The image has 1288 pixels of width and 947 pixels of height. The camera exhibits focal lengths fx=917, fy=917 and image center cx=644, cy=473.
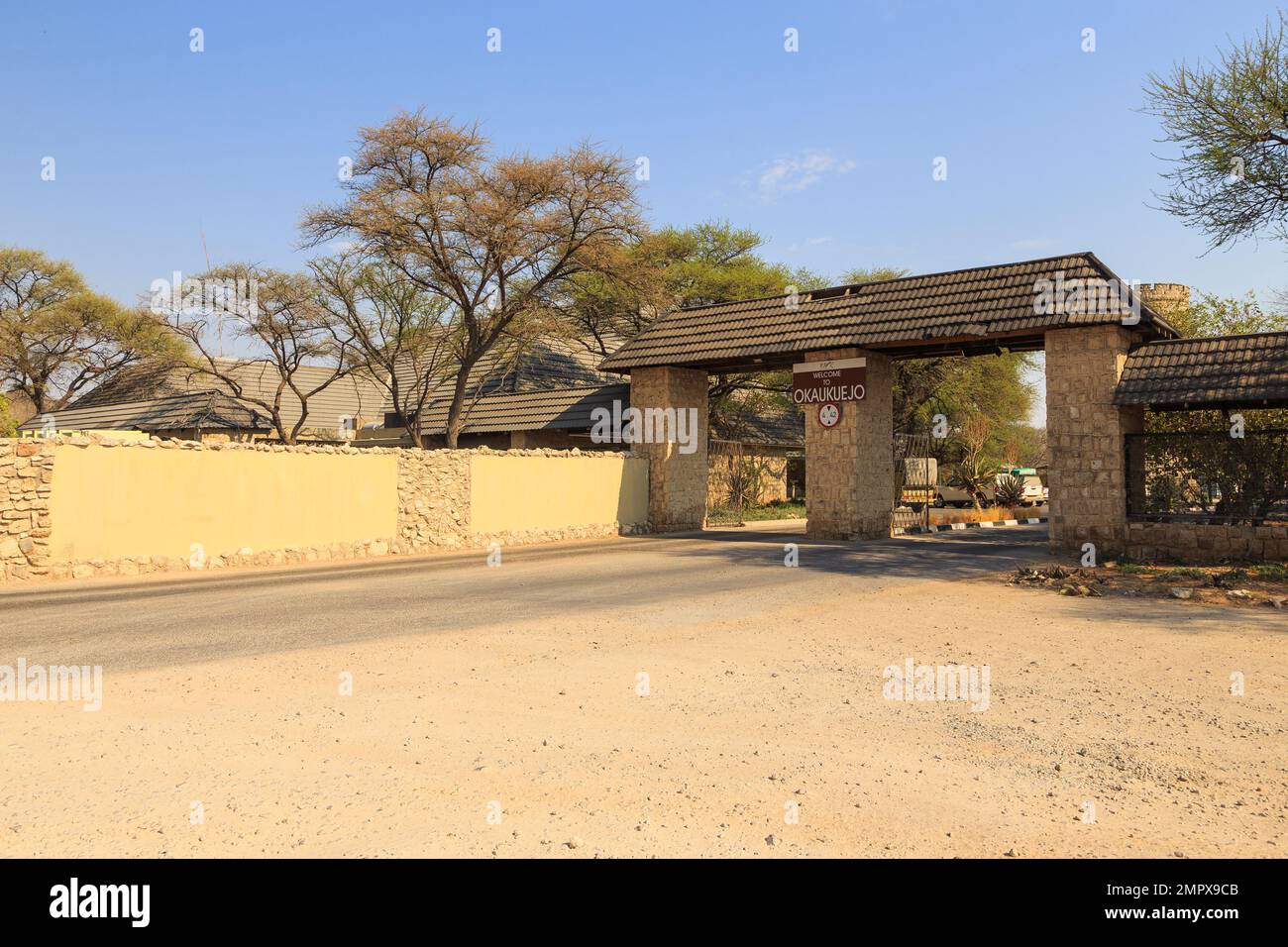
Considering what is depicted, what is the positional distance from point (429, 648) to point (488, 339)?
2358 centimetres

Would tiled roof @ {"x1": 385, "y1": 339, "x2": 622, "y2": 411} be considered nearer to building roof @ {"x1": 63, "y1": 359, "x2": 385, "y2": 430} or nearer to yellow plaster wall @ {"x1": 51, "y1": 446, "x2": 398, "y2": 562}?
building roof @ {"x1": 63, "y1": 359, "x2": 385, "y2": 430}

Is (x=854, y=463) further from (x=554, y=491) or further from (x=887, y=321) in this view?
(x=554, y=491)

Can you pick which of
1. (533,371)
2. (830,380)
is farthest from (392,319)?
(830,380)

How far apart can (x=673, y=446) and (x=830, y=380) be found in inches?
223

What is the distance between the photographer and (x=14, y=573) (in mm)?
14961

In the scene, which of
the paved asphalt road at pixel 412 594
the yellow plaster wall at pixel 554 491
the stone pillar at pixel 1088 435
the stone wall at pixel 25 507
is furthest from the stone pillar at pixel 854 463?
the stone wall at pixel 25 507

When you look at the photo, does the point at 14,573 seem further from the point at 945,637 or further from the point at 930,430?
the point at 930,430

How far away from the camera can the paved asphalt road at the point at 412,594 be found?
959 centimetres

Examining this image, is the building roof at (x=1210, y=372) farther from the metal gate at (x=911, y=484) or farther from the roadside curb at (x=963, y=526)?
the metal gate at (x=911, y=484)

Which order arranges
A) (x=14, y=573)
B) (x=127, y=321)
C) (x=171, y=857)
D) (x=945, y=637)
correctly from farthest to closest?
(x=127, y=321), (x=14, y=573), (x=945, y=637), (x=171, y=857)

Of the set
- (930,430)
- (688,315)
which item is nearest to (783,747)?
(688,315)

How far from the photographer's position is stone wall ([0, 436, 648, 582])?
1492 centimetres

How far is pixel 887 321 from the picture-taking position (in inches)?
907

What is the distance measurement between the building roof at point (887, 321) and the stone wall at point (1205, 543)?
175 inches
